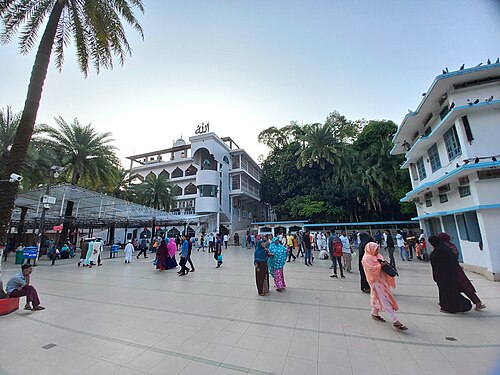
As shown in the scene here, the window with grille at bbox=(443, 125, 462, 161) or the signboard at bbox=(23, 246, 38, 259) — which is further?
the signboard at bbox=(23, 246, 38, 259)

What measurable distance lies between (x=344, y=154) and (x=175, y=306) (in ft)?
85.1

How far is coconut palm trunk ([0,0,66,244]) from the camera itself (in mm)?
5949

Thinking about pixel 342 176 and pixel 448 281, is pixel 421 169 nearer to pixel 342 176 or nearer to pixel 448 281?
pixel 342 176

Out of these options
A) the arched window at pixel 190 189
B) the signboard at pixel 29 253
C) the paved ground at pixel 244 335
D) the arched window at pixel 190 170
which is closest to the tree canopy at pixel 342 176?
the arched window at pixel 190 189

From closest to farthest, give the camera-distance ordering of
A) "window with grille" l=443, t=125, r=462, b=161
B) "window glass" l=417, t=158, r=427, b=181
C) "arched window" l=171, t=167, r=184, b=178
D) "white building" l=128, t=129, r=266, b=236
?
1. "window with grille" l=443, t=125, r=462, b=161
2. "window glass" l=417, t=158, r=427, b=181
3. "white building" l=128, t=129, r=266, b=236
4. "arched window" l=171, t=167, r=184, b=178

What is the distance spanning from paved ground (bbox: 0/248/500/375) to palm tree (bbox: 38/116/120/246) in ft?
41.5

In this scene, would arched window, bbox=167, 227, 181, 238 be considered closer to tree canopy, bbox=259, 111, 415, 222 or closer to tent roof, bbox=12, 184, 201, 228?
tent roof, bbox=12, 184, 201, 228

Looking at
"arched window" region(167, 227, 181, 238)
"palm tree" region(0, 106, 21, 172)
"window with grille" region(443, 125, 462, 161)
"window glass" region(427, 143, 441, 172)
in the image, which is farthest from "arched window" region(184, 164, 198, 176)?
"window with grille" region(443, 125, 462, 161)

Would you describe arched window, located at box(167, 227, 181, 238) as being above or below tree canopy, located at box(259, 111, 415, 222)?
below

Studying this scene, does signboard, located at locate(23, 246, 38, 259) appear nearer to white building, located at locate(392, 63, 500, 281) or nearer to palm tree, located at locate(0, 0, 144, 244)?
palm tree, located at locate(0, 0, 144, 244)

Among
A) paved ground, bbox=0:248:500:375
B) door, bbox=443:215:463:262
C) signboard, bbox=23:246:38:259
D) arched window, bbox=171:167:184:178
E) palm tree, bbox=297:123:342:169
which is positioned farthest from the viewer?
arched window, bbox=171:167:184:178

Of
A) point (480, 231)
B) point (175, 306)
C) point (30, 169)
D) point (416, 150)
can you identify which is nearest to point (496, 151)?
point (480, 231)

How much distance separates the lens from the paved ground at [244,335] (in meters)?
3.07

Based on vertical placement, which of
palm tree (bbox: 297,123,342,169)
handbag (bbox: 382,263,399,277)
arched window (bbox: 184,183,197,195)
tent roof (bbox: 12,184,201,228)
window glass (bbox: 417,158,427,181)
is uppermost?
palm tree (bbox: 297,123,342,169)
